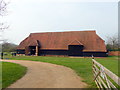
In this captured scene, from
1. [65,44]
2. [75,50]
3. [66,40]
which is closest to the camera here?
[75,50]

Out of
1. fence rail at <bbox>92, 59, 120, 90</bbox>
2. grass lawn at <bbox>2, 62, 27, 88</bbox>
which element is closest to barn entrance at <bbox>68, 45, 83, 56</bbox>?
grass lawn at <bbox>2, 62, 27, 88</bbox>

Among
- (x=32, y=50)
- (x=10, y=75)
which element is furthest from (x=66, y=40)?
(x=10, y=75)

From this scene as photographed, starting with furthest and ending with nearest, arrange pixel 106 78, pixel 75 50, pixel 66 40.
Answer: pixel 66 40, pixel 75 50, pixel 106 78

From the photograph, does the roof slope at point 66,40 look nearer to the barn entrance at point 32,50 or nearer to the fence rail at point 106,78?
the barn entrance at point 32,50

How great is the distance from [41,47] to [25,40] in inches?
259

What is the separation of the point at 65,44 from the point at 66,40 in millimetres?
1429

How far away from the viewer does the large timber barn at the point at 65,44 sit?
1061 inches

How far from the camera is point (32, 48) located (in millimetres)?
31094

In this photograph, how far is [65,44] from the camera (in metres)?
29.2

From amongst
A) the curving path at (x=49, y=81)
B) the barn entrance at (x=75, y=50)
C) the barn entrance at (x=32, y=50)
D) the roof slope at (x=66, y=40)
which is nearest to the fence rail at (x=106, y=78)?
the curving path at (x=49, y=81)

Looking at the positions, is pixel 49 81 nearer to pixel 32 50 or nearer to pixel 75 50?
pixel 75 50

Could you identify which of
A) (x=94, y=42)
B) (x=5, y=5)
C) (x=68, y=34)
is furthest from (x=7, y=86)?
(x=68, y=34)

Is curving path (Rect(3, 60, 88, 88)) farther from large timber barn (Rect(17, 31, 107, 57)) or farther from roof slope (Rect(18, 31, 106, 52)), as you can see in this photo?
roof slope (Rect(18, 31, 106, 52))

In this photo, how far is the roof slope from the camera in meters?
27.3
